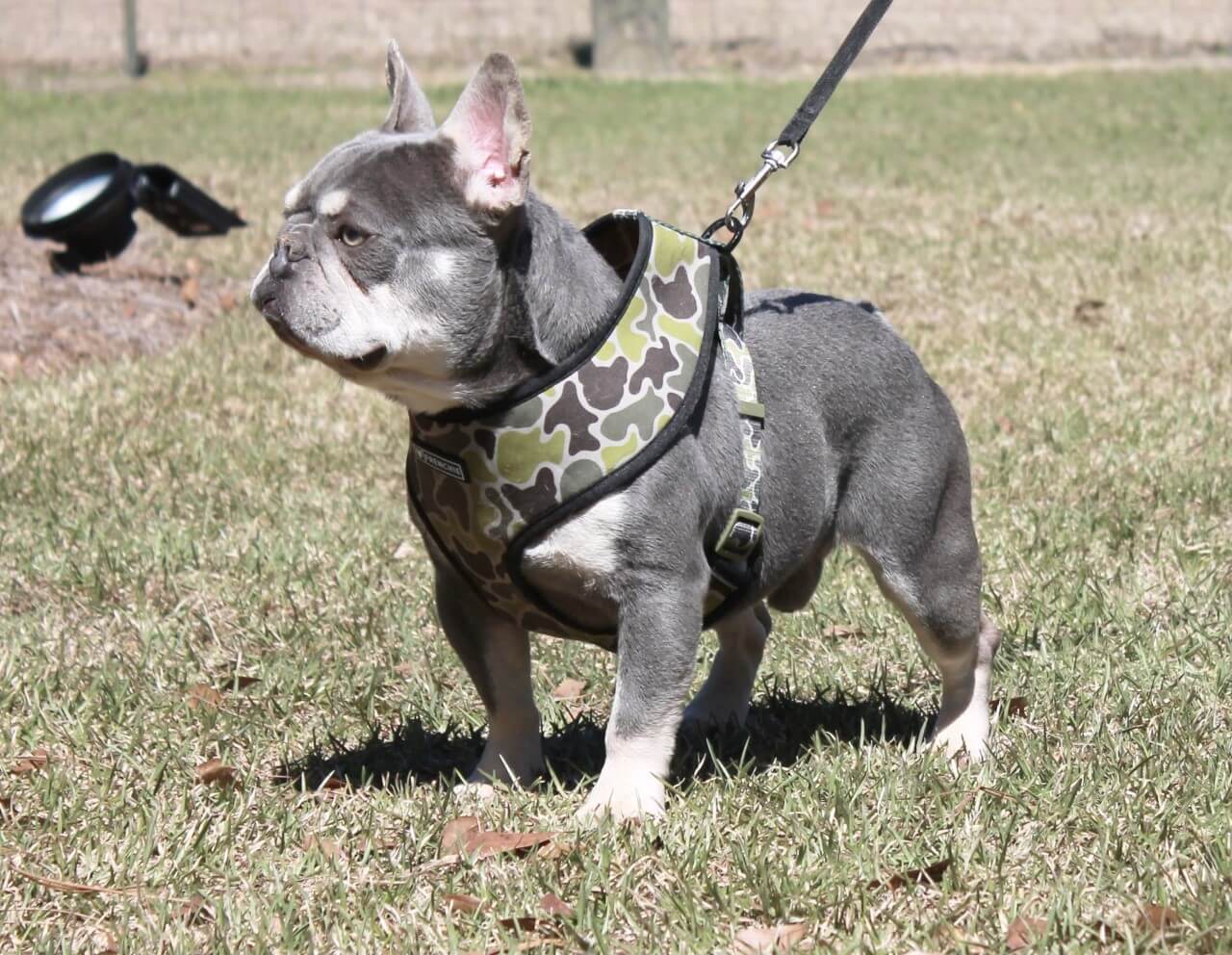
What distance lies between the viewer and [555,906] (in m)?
3.11

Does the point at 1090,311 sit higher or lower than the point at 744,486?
lower

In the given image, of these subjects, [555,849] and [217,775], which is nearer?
[555,849]

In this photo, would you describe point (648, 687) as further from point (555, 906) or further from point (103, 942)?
point (103, 942)

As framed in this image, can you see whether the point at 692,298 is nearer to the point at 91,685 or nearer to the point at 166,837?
the point at 166,837

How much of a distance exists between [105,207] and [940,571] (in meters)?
6.26

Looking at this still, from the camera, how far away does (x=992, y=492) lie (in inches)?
234

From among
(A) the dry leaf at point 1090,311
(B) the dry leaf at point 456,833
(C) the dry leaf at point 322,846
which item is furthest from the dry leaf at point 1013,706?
(A) the dry leaf at point 1090,311

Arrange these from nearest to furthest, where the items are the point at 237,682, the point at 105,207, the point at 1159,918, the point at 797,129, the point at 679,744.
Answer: the point at 1159,918, the point at 797,129, the point at 679,744, the point at 237,682, the point at 105,207

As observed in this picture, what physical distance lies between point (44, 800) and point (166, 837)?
39 centimetres

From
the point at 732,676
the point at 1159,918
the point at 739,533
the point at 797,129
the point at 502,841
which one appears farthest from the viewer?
the point at 732,676

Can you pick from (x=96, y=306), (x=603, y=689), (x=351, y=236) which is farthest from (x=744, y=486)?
(x=96, y=306)

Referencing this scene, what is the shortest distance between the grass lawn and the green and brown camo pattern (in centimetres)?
64

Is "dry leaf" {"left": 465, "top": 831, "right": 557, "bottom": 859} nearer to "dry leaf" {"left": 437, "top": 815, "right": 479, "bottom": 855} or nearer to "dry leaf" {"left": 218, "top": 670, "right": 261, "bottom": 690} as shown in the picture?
"dry leaf" {"left": 437, "top": 815, "right": 479, "bottom": 855}

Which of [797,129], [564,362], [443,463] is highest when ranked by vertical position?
[797,129]
